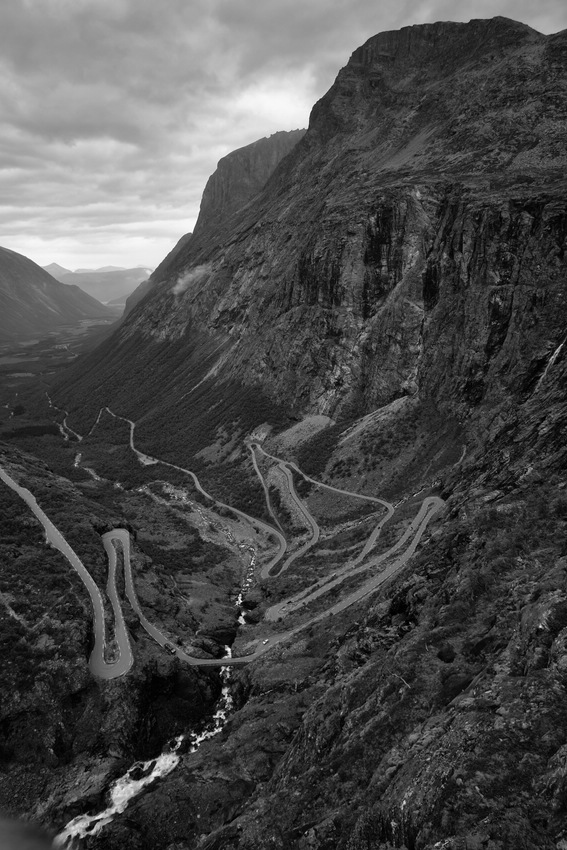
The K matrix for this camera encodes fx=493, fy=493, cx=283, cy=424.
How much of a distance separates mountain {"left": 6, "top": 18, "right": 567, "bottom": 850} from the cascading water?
1.07 m

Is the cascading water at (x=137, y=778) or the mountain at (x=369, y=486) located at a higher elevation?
the mountain at (x=369, y=486)

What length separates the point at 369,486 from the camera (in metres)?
91.4

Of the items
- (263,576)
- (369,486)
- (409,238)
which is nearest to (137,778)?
(263,576)

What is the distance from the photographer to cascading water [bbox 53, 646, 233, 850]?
36938mm

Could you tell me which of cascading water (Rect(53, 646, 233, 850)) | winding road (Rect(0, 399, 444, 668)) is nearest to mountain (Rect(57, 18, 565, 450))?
winding road (Rect(0, 399, 444, 668))

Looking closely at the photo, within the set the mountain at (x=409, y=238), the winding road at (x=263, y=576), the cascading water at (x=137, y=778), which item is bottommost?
the cascading water at (x=137, y=778)

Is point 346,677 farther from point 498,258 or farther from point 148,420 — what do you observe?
point 148,420

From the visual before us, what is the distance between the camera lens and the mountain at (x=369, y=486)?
74.0ft

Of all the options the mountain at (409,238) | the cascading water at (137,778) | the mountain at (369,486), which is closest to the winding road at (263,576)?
the mountain at (369,486)

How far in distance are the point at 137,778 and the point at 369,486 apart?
59715mm

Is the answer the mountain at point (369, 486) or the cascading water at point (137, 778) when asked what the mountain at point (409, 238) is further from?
the cascading water at point (137, 778)

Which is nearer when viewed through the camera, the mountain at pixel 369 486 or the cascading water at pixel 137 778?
the mountain at pixel 369 486

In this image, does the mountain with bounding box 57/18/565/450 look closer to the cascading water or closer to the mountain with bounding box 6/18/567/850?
the mountain with bounding box 6/18/567/850

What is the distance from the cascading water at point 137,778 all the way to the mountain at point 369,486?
107 centimetres
